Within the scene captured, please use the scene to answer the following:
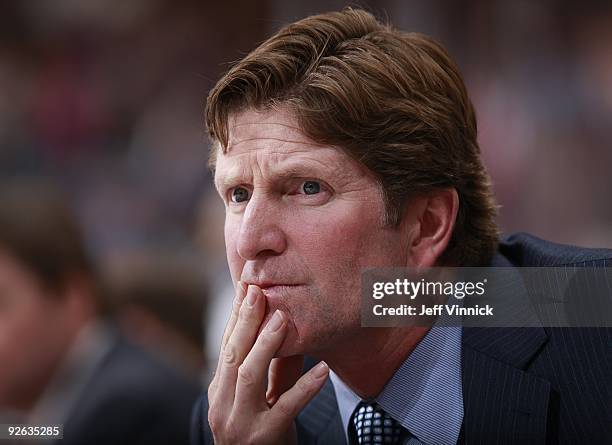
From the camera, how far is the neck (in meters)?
1.46

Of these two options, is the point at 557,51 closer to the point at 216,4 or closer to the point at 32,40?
the point at 216,4

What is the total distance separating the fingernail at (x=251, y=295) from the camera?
1.35 m

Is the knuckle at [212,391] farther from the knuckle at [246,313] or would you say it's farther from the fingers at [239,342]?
the knuckle at [246,313]

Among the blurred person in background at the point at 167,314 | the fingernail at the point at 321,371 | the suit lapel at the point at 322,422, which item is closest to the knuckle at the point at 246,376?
the fingernail at the point at 321,371

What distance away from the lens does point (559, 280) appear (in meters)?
1.40

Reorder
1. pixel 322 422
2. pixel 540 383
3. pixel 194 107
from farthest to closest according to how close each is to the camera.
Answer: pixel 194 107
pixel 322 422
pixel 540 383

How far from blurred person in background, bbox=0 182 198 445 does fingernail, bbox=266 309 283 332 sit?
1.00 feet

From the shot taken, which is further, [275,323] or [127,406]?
[127,406]

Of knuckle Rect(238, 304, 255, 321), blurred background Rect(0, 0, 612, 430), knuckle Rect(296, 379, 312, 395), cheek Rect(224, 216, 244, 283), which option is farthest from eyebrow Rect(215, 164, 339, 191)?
blurred background Rect(0, 0, 612, 430)

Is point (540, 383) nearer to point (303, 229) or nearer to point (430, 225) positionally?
point (430, 225)

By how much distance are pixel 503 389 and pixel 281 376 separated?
389mm

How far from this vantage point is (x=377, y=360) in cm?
148

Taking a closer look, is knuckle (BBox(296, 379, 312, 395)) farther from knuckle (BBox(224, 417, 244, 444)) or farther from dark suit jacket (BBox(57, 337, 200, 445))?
dark suit jacket (BBox(57, 337, 200, 445))

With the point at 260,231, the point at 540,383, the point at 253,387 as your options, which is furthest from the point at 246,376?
the point at 540,383
